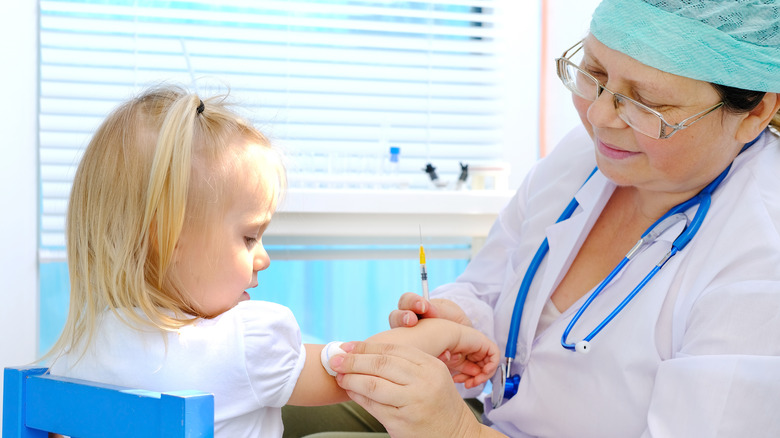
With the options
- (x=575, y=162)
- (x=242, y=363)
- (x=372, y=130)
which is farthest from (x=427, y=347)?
(x=372, y=130)

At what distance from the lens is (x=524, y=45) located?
9.96ft

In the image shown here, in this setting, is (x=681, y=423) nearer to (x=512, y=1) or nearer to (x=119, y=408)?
(x=119, y=408)

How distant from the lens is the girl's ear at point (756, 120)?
110 cm

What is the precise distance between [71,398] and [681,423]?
76 cm

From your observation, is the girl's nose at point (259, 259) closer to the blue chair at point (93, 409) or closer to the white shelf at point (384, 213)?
the blue chair at point (93, 409)

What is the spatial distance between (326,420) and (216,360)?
0.66 metres

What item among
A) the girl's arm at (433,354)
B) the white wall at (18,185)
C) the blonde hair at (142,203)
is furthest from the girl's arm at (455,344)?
the white wall at (18,185)

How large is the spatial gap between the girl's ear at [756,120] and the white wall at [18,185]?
231 centimetres

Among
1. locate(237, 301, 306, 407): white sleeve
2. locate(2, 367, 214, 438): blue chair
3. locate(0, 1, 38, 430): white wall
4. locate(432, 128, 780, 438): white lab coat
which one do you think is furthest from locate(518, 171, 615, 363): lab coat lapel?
locate(0, 1, 38, 430): white wall

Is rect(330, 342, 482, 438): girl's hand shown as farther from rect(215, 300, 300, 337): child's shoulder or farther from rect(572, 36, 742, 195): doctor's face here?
rect(572, 36, 742, 195): doctor's face

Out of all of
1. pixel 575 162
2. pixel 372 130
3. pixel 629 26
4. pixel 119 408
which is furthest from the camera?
pixel 372 130

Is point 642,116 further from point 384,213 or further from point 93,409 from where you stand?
point 384,213

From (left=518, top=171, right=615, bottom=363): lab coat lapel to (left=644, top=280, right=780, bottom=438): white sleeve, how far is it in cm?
31

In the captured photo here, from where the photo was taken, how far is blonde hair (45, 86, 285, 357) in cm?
97
